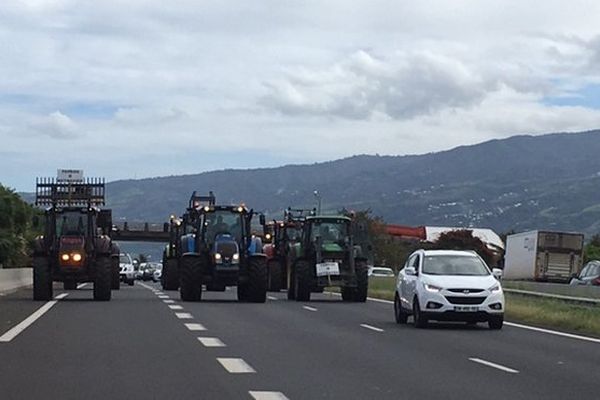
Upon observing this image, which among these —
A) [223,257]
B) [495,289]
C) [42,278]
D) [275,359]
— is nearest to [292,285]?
[223,257]

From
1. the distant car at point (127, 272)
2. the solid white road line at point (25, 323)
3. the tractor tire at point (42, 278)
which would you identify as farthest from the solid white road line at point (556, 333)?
the distant car at point (127, 272)

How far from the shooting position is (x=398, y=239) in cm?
12081

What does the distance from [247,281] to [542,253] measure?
3023 centimetres

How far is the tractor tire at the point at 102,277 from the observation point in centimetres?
3609

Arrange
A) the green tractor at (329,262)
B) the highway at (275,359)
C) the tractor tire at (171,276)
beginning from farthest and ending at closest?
the tractor tire at (171,276) → the green tractor at (329,262) → the highway at (275,359)

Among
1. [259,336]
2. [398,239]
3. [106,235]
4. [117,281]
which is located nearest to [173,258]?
[117,281]

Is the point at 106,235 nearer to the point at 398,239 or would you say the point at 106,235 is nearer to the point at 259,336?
the point at 259,336

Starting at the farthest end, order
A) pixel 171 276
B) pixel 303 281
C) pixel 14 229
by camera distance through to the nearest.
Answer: pixel 14 229
pixel 171 276
pixel 303 281

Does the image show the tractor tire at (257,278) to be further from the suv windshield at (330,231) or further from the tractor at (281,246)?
the tractor at (281,246)

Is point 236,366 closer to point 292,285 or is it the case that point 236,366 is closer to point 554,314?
point 554,314

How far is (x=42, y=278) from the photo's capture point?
36188 mm

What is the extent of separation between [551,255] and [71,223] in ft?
106

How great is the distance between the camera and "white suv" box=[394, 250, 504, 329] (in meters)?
25.8

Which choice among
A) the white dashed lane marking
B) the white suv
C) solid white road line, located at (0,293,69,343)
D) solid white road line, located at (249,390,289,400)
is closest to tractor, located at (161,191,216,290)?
solid white road line, located at (0,293,69,343)
